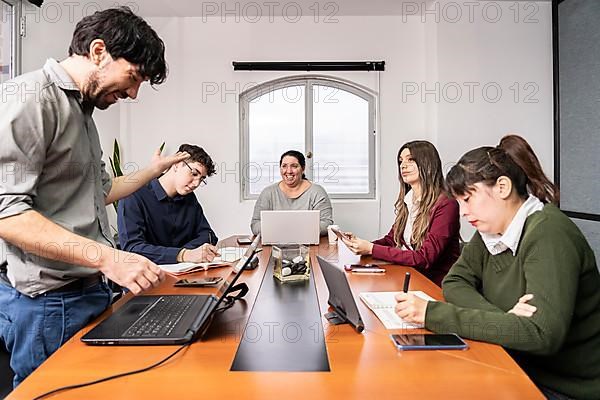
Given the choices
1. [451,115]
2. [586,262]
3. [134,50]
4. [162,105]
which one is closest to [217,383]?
[134,50]

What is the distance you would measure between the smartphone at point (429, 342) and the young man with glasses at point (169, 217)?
1.39 meters

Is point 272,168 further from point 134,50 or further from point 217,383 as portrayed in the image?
point 217,383

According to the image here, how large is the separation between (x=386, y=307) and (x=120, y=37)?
1078mm

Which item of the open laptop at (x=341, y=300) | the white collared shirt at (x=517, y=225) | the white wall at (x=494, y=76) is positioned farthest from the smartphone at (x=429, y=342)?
the white wall at (x=494, y=76)

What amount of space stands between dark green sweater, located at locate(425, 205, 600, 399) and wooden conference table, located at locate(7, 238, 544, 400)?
0.08 meters

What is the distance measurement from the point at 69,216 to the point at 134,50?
0.48 metres

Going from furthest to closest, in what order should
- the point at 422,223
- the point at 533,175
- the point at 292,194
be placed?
the point at 292,194 → the point at 422,223 → the point at 533,175

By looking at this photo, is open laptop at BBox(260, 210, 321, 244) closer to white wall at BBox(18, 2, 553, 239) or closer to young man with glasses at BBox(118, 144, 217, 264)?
young man with glasses at BBox(118, 144, 217, 264)

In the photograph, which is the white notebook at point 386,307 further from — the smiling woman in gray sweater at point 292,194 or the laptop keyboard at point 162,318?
the smiling woman in gray sweater at point 292,194

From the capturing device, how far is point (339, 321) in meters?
1.47

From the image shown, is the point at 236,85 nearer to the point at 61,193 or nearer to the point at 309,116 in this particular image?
the point at 309,116

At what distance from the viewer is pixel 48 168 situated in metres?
1.42

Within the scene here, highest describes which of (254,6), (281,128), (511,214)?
(254,6)
